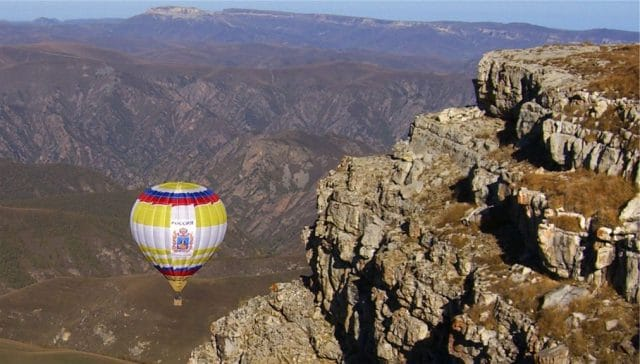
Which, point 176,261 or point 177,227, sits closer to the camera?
point 177,227

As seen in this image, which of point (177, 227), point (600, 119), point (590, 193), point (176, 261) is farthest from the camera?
point (176, 261)

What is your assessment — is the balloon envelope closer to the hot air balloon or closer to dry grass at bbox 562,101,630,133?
the hot air balloon

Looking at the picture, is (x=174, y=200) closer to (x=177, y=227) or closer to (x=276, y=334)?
(x=177, y=227)

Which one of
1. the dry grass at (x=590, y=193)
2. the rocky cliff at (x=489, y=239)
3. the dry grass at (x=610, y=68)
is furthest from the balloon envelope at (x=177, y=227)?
the dry grass at (x=590, y=193)

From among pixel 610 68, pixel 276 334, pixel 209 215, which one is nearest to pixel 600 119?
pixel 610 68

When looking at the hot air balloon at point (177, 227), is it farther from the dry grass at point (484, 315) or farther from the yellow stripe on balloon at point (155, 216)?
the dry grass at point (484, 315)

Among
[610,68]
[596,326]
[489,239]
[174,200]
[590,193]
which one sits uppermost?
[610,68]

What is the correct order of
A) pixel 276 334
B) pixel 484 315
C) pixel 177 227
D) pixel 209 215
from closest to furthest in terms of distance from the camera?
1. pixel 484 315
2. pixel 276 334
3. pixel 177 227
4. pixel 209 215
